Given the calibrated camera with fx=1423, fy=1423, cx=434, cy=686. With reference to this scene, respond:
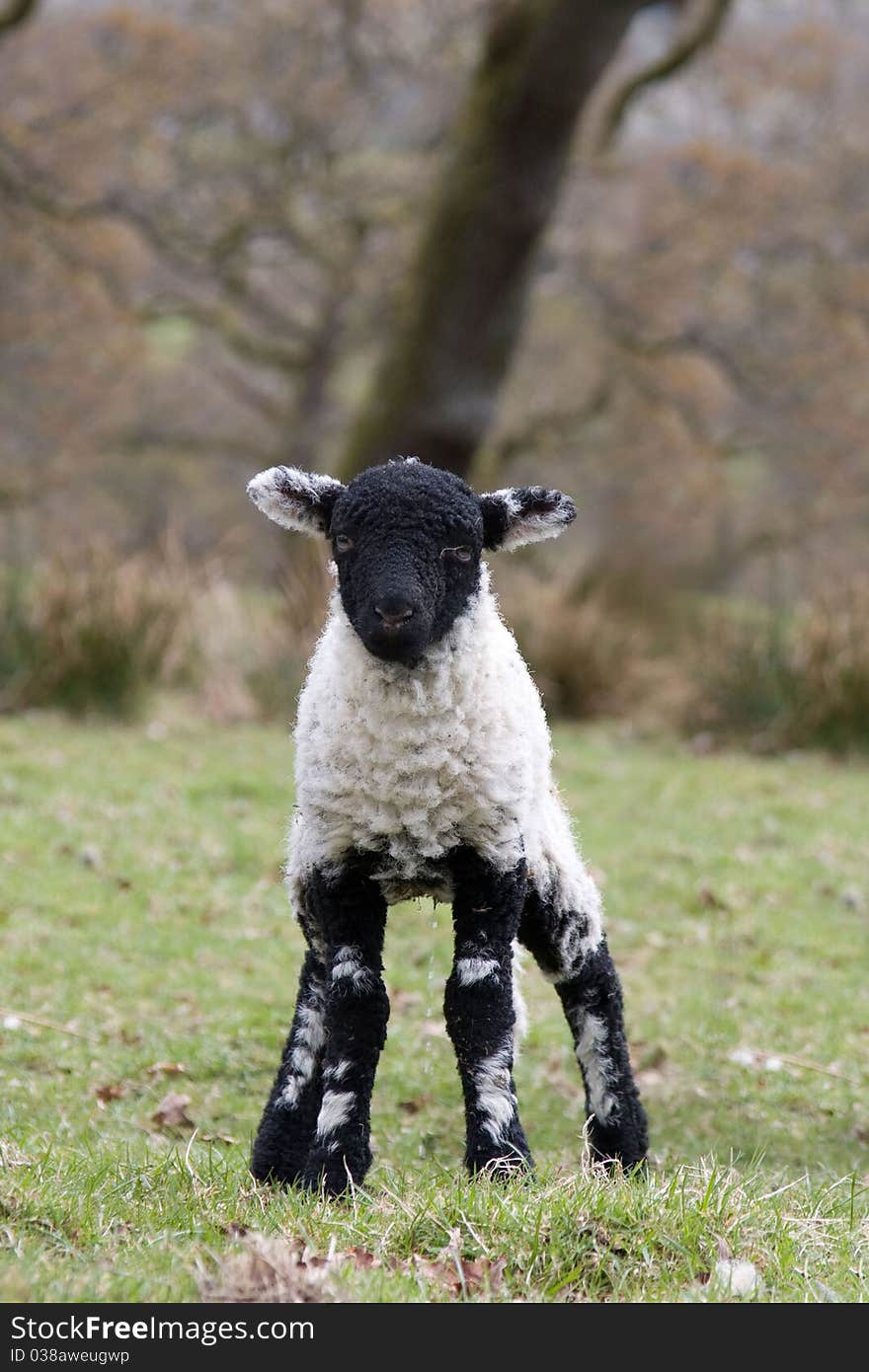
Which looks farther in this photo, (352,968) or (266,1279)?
(352,968)

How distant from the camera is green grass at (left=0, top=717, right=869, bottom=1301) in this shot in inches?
131

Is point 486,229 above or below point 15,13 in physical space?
below

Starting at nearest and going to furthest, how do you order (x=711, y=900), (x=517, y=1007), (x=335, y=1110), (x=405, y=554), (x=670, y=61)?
(x=405, y=554)
(x=335, y=1110)
(x=517, y=1007)
(x=711, y=900)
(x=670, y=61)

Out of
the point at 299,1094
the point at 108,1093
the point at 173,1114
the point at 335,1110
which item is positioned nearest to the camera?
the point at 335,1110

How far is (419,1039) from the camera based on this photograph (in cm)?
620

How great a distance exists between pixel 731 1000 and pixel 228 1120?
8.65 ft

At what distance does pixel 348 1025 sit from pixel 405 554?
125cm

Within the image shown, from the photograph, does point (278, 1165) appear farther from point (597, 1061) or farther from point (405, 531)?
point (405, 531)

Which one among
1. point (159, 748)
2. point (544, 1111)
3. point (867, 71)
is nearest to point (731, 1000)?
point (544, 1111)

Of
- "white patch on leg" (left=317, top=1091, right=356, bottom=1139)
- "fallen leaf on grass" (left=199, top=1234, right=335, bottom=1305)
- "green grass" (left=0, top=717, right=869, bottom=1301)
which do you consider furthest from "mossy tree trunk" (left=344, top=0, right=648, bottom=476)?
"fallen leaf on grass" (left=199, top=1234, right=335, bottom=1305)

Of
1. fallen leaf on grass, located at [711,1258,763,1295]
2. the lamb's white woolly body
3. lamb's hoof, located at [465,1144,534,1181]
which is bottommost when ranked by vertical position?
fallen leaf on grass, located at [711,1258,763,1295]

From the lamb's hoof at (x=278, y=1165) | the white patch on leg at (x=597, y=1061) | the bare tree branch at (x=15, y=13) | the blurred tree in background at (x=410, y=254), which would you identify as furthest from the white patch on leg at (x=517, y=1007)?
the blurred tree in background at (x=410, y=254)

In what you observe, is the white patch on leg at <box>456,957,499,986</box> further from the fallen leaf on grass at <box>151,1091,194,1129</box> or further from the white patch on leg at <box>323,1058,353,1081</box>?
the fallen leaf on grass at <box>151,1091,194,1129</box>

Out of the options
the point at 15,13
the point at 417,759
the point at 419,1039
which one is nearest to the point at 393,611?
the point at 417,759
